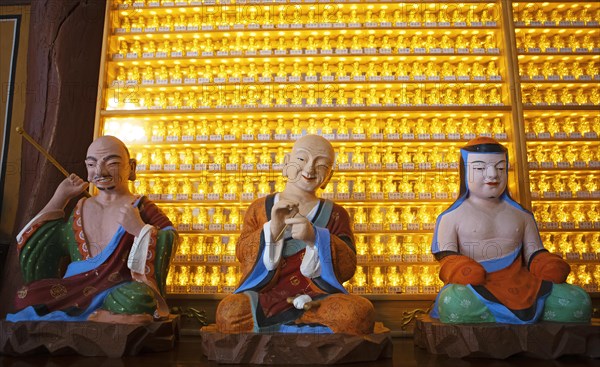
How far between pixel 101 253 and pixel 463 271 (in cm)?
244

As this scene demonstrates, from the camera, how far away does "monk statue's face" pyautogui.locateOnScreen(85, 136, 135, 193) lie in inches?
159

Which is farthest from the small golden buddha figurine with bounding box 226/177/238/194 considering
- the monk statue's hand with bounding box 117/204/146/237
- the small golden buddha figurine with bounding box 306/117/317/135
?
the monk statue's hand with bounding box 117/204/146/237

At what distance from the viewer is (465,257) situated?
366 cm

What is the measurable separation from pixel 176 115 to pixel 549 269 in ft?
11.1

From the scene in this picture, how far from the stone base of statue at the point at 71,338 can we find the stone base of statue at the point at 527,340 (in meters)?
1.96

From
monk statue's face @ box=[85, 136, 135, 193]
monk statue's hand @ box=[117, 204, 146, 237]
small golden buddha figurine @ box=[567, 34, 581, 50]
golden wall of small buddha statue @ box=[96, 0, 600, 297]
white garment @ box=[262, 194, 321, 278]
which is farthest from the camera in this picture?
small golden buddha figurine @ box=[567, 34, 581, 50]

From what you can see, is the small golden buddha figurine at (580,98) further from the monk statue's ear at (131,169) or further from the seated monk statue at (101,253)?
the monk statue's ear at (131,169)

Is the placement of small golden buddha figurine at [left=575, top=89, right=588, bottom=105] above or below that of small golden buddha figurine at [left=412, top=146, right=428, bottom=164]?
above

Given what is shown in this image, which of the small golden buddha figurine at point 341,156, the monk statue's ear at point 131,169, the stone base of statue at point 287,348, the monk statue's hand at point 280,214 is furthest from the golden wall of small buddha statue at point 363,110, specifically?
the stone base of statue at point 287,348

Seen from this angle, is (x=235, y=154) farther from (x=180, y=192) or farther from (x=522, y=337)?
(x=522, y=337)

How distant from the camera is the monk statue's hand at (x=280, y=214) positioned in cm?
341

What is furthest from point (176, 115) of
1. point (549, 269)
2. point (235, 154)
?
point (549, 269)

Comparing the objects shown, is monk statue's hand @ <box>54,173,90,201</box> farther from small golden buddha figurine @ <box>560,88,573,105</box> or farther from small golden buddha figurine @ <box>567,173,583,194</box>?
small golden buddha figurine @ <box>560,88,573,105</box>

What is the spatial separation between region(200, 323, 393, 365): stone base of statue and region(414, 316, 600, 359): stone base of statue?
603 mm
